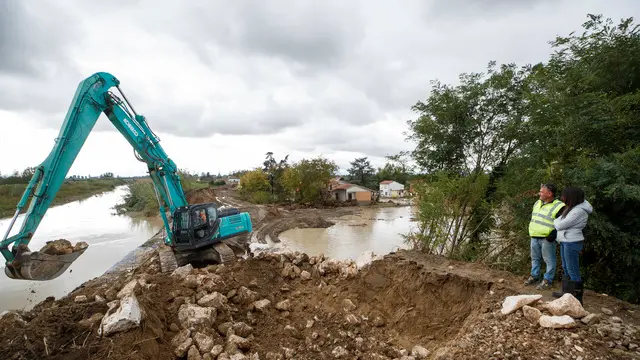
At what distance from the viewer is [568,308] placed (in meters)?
2.95

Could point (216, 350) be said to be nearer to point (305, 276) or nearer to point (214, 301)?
point (214, 301)

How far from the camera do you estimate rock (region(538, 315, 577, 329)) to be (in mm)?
Answer: 2768

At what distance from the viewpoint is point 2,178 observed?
112 feet

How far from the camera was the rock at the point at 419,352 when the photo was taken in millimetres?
3480

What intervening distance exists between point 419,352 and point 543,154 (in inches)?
152

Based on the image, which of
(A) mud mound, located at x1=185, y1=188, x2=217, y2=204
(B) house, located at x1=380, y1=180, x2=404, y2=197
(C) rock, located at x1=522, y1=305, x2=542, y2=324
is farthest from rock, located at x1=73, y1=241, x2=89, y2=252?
(B) house, located at x1=380, y1=180, x2=404, y2=197

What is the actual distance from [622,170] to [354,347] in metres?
3.98

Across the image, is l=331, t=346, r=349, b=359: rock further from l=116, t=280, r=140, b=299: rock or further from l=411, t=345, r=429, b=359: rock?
l=116, t=280, r=140, b=299: rock

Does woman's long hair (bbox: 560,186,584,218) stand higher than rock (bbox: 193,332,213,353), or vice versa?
woman's long hair (bbox: 560,186,584,218)

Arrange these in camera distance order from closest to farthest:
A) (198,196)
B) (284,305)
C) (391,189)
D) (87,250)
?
1. (284,305)
2. (87,250)
3. (198,196)
4. (391,189)

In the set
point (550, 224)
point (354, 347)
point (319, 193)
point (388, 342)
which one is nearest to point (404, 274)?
point (388, 342)

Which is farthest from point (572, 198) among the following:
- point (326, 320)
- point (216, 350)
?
point (216, 350)

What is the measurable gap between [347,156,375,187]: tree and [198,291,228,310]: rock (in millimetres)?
53757

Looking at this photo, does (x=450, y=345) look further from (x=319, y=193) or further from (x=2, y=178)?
(x=2, y=178)
